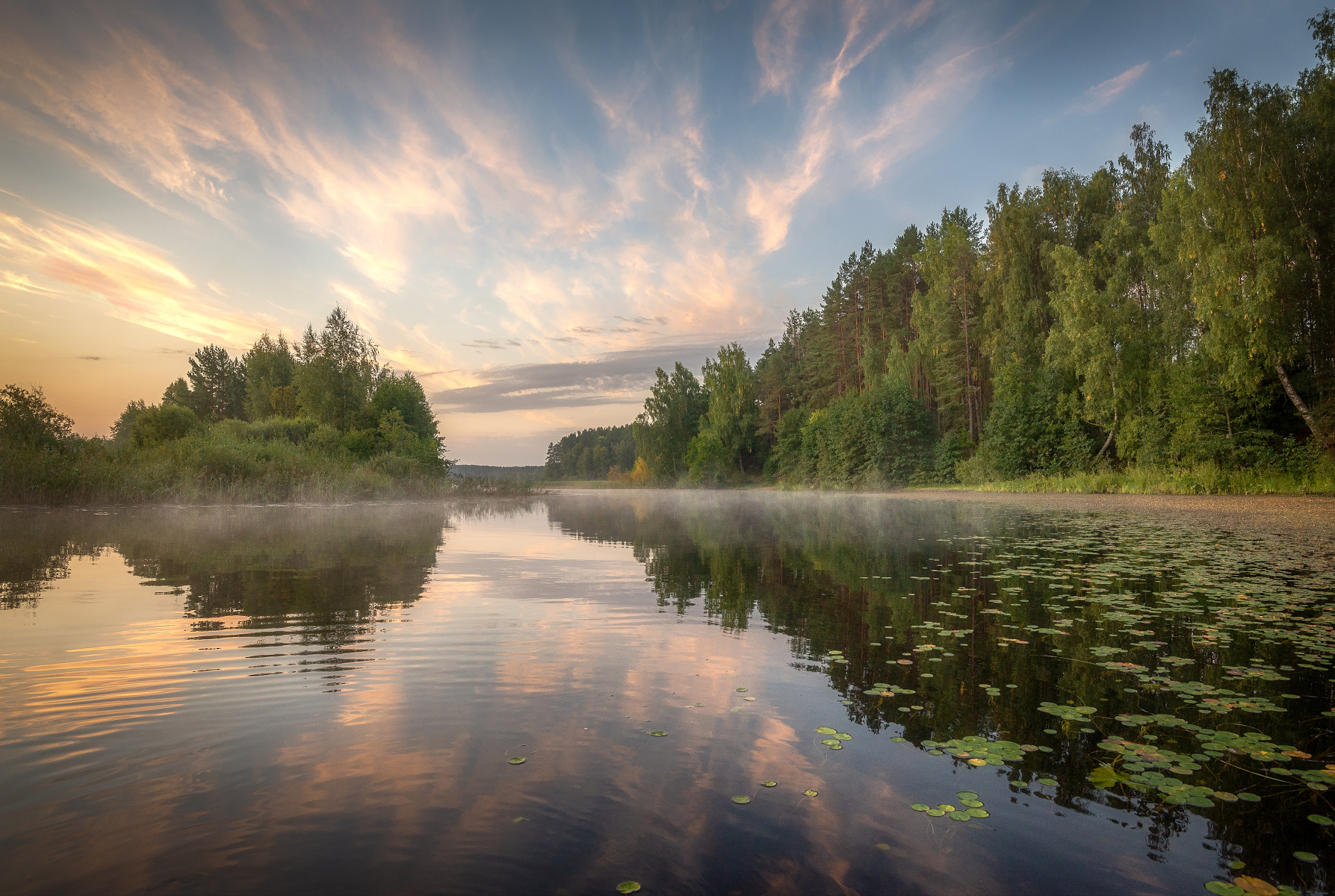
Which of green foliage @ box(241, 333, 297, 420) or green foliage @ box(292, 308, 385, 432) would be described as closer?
green foliage @ box(292, 308, 385, 432)

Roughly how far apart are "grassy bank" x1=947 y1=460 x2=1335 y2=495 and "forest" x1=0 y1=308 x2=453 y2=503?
43651mm

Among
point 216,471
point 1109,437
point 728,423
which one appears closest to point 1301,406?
point 1109,437

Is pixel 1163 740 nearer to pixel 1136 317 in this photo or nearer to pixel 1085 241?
pixel 1136 317

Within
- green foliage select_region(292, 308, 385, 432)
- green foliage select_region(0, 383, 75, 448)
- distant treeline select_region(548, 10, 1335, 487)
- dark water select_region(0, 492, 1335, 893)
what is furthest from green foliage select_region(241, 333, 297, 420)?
dark water select_region(0, 492, 1335, 893)

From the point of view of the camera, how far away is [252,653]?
6.54 m

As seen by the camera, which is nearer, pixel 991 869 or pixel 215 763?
→ pixel 991 869

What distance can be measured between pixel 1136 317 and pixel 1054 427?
26.8 feet

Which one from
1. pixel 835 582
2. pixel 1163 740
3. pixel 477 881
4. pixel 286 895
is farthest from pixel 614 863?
pixel 835 582

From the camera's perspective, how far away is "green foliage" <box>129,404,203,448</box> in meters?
46.2

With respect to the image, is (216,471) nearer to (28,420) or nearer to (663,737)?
(28,420)

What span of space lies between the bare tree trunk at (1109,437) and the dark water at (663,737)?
31.5m

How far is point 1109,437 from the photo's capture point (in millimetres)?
38969

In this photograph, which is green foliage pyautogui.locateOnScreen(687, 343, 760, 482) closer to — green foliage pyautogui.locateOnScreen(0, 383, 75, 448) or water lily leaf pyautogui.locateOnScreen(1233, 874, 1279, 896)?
green foliage pyautogui.locateOnScreen(0, 383, 75, 448)

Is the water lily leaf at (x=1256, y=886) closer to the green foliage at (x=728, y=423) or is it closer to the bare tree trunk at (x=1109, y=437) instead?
the bare tree trunk at (x=1109, y=437)
